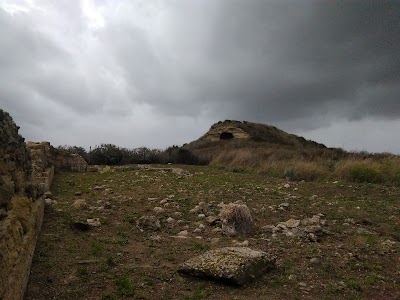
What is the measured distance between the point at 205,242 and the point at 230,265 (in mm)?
1389

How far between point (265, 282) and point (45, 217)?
3827 millimetres

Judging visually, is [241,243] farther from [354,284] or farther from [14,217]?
[14,217]

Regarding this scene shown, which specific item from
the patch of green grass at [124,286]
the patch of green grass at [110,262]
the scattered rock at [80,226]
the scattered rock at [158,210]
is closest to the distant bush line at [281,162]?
the scattered rock at [158,210]

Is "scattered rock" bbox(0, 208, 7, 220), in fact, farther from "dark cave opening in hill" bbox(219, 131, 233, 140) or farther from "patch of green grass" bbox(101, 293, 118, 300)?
"dark cave opening in hill" bbox(219, 131, 233, 140)

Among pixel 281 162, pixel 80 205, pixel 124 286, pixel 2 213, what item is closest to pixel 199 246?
pixel 124 286

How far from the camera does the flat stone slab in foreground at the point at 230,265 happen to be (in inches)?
168

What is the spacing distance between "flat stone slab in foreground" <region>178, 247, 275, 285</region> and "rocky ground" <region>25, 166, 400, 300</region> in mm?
75

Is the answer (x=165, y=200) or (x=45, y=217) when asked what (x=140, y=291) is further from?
(x=165, y=200)

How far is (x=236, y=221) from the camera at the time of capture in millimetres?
6145

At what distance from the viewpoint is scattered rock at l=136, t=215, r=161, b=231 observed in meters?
6.27

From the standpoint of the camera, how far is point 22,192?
4.54 meters

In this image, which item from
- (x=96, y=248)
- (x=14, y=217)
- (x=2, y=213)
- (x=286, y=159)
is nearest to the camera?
(x=2, y=213)

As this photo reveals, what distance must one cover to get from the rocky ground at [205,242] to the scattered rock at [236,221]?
0.06 metres

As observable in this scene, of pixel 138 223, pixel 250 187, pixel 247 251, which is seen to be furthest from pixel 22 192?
Answer: pixel 250 187
